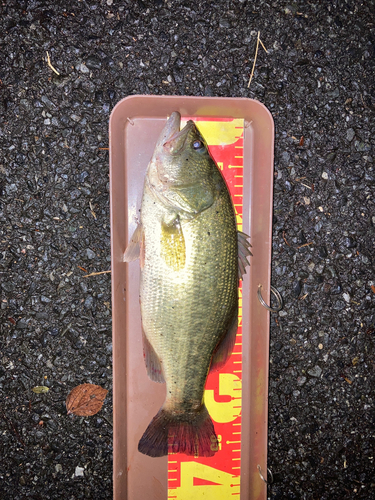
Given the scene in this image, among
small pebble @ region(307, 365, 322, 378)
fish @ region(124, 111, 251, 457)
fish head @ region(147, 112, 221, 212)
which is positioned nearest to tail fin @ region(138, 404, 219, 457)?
fish @ region(124, 111, 251, 457)

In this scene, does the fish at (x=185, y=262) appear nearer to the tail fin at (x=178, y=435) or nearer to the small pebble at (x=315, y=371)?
the tail fin at (x=178, y=435)

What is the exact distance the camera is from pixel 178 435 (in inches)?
72.7

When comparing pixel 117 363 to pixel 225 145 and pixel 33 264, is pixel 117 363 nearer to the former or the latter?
pixel 33 264

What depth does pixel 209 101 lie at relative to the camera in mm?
1900

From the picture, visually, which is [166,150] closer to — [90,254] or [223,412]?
[90,254]

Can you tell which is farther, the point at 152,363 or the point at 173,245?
the point at 152,363

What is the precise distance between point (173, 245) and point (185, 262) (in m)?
0.10

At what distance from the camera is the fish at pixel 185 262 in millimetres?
1624

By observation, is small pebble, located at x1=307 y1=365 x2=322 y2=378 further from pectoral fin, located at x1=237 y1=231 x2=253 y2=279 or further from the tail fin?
pectoral fin, located at x1=237 y1=231 x2=253 y2=279

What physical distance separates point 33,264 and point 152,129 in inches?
43.8

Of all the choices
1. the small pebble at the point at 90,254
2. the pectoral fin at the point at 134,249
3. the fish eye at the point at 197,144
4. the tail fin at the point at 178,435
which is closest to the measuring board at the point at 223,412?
the tail fin at the point at 178,435

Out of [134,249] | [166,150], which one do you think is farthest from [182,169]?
[134,249]

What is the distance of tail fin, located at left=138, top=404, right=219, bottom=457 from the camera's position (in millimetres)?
1833

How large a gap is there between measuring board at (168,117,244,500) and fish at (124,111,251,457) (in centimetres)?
32
